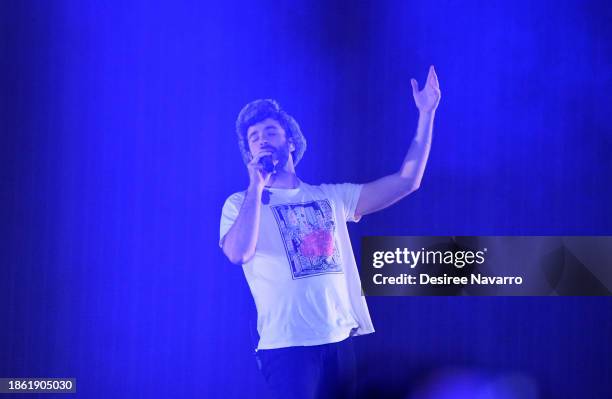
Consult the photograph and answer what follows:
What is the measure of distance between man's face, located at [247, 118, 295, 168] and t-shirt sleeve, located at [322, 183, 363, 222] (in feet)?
0.81

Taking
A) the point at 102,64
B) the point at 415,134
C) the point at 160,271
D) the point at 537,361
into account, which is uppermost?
the point at 102,64

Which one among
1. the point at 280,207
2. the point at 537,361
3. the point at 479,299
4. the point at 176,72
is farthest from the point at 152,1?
the point at 537,361

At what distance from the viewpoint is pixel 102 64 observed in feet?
10.8

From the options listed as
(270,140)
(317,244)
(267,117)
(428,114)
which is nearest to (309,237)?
(317,244)

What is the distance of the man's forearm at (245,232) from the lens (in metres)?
3.20

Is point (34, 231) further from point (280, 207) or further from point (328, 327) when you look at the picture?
point (328, 327)

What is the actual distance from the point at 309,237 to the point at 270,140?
0.51m

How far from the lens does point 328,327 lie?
125 inches

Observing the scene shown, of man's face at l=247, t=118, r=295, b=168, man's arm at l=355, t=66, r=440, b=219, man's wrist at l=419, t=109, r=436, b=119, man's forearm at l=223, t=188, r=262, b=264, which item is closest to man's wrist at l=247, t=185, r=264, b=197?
man's forearm at l=223, t=188, r=262, b=264

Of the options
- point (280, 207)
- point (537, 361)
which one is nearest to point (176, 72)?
point (280, 207)

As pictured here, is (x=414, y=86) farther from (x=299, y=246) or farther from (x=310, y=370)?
(x=310, y=370)

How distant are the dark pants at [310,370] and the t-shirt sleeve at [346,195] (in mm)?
611

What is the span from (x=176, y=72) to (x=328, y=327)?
144 cm

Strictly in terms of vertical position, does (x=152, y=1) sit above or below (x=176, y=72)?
above
